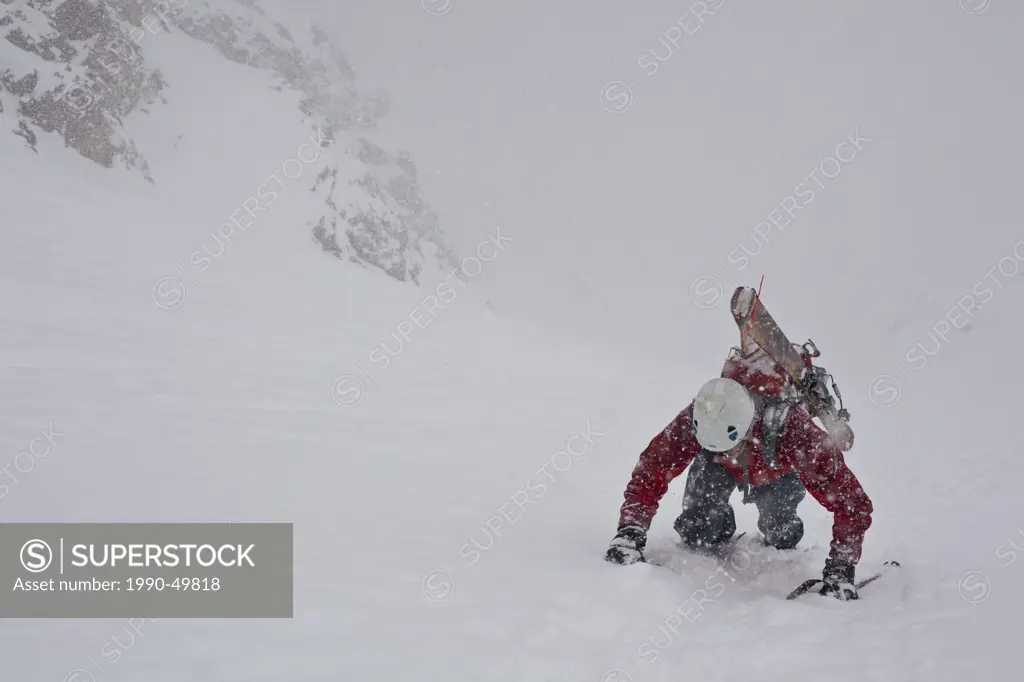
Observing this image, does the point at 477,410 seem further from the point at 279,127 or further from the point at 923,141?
the point at 923,141

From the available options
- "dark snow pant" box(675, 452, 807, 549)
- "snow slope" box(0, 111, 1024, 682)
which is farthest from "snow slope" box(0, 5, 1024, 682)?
"dark snow pant" box(675, 452, 807, 549)

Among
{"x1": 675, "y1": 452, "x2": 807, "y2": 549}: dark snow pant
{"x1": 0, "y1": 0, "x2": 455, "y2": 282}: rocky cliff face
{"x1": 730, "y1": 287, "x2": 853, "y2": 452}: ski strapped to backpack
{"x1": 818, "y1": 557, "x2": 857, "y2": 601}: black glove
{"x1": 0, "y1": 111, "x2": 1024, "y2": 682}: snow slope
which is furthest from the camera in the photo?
{"x1": 0, "y1": 0, "x2": 455, "y2": 282}: rocky cliff face

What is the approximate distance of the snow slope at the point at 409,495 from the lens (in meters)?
2.20

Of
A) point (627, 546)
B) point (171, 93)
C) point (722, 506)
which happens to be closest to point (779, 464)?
point (722, 506)

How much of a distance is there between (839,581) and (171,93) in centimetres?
3042

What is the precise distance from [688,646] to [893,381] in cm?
1979

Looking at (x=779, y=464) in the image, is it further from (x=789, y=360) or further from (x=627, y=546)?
(x=627, y=546)

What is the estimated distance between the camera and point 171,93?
26.0 m

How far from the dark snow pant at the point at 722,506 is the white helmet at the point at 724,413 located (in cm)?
42

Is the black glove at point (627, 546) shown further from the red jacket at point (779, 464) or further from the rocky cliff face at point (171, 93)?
the rocky cliff face at point (171, 93)

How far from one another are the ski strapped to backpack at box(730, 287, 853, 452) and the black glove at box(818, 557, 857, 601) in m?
0.60

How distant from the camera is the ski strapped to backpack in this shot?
126 inches

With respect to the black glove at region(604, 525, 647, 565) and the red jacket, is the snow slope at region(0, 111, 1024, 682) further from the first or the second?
the red jacket

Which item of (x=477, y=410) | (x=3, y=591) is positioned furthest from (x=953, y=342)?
(x=3, y=591)
